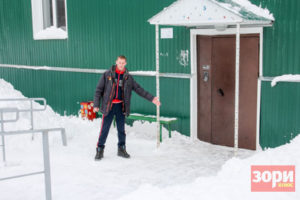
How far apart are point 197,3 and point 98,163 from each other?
3.06m

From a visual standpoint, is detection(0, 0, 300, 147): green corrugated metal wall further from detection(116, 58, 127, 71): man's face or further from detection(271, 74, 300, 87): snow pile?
detection(116, 58, 127, 71): man's face

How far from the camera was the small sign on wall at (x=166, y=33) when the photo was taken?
817 centimetres

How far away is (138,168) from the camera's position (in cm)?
652

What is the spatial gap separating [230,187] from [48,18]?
339 inches

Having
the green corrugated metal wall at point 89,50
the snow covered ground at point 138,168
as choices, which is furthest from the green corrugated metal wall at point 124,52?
the snow covered ground at point 138,168

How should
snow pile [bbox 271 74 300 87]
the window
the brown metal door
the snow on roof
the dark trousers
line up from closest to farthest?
the snow on roof → snow pile [bbox 271 74 300 87] → the dark trousers → the brown metal door → the window

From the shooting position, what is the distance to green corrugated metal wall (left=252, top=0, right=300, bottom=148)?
6.50m

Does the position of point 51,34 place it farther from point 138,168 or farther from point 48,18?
point 138,168

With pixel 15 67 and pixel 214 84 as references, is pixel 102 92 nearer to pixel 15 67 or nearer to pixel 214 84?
pixel 214 84

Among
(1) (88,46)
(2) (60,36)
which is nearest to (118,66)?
(1) (88,46)

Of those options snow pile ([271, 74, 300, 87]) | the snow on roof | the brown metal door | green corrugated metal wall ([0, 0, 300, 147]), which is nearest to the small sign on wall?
green corrugated metal wall ([0, 0, 300, 147])

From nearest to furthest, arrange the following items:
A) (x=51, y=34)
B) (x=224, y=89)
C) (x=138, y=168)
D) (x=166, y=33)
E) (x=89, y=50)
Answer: (x=138, y=168), (x=224, y=89), (x=166, y=33), (x=89, y=50), (x=51, y=34)

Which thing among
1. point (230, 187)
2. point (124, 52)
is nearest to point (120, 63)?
point (124, 52)

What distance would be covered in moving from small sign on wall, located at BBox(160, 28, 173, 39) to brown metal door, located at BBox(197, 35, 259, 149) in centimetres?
60
